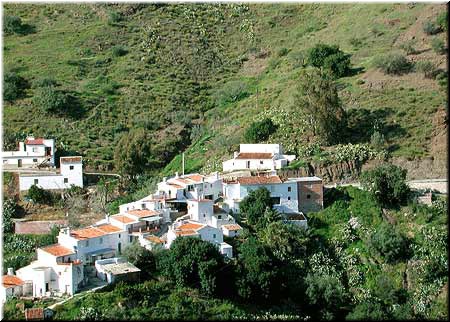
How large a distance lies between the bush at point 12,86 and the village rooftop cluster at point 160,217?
32.4ft

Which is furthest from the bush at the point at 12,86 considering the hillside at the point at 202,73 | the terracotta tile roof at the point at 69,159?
the terracotta tile roof at the point at 69,159

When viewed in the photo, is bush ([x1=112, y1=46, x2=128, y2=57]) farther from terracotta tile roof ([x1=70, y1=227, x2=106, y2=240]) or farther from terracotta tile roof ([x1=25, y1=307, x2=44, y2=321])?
terracotta tile roof ([x1=25, y1=307, x2=44, y2=321])

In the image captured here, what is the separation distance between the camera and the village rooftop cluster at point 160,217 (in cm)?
3262

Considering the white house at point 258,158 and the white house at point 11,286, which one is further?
the white house at point 258,158

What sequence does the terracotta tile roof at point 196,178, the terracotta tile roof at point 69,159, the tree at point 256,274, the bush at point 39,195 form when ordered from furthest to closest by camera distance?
the terracotta tile roof at point 69,159
the bush at point 39,195
the terracotta tile roof at point 196,178
the tree at point 256,274

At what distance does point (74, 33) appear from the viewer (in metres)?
64.0

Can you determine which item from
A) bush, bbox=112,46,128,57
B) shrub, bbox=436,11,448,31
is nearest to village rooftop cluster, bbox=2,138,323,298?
shrub, bbox=436,11,448,31

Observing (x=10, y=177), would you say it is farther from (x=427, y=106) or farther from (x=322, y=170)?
(x=427, y=106)

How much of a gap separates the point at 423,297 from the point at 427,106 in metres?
14.8

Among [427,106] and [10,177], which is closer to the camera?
[10,177]

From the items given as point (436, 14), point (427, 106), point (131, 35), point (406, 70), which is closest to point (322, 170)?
point (427, 106)

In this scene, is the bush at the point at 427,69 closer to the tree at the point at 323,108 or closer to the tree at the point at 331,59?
the tree at the point at 331,59

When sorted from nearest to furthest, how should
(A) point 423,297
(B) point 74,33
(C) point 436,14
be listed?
(A) point 423,297 < (C) point 436,14 < (B) point 74,33

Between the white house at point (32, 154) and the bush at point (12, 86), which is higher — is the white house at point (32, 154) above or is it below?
below
